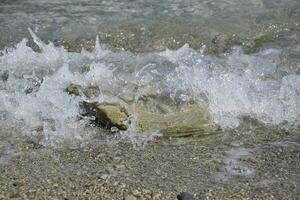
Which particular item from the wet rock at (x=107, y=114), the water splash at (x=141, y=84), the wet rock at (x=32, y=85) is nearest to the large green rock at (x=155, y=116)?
the wet rock at (x=107, y=114)

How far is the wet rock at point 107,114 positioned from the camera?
5324 millimetres

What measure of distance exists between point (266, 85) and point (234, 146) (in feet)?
4.85

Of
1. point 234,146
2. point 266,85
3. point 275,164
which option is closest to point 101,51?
point 266,85

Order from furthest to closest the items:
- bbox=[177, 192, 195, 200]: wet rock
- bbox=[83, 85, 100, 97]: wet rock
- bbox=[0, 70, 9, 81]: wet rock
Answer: bbox=[0, 70, 9, 81]: wet rock < bbox=[83, 85, 100, 97]: wet rock < bbox=[177, 192, 195, 200]: wet rock

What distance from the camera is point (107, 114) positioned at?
5.39m

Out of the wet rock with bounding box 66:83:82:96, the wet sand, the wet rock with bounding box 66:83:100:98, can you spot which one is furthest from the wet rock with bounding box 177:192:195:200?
the wet rock with bounding box 66:83:82:96

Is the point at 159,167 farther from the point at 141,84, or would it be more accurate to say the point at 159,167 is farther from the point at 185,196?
the point at 141,84

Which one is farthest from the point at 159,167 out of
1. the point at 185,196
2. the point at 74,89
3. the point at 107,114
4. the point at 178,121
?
the point at 74,89

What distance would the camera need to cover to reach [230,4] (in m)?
9.61

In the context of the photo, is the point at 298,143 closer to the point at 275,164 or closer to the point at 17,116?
the point at 275,164

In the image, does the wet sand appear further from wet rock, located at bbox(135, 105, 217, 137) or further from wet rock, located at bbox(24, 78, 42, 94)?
wet rock, located at bbox(24, 78, 42, 94)

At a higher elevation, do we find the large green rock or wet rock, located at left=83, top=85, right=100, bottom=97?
wet rock, located at left=83, top=85, right=100, bottom=97

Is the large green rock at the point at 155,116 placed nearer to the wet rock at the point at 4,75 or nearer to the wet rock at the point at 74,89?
the wet rock at the point at 74,89

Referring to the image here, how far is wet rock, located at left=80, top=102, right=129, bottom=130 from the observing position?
5.32m
